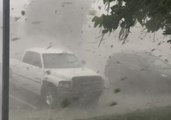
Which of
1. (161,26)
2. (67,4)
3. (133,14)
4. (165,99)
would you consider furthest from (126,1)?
(165,99)

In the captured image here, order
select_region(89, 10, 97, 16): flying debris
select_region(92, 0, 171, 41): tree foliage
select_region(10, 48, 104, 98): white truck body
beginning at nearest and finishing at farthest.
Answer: select_region(92, 0, 171, 41): tree foliage → select_region(10, 48, 104, 98): white truck body → select_region(89, 10, 97, 16): flying debris

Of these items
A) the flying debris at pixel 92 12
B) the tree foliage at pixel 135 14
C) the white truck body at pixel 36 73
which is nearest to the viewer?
the tree foliage at pixel 135 14

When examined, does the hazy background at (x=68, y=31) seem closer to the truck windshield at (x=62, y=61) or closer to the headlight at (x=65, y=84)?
the truck windshield at (x=62, y=61)

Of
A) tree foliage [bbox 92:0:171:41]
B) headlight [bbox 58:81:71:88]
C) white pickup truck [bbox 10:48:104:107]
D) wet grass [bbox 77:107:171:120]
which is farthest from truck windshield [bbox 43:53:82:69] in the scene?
wet grass [bbox 77:107:171:120]

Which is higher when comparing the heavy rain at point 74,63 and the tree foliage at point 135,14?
the tree foliage at point 135,14

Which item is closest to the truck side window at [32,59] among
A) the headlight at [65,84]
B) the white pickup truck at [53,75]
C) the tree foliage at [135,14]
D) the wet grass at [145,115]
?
the white pickup truck at [53,75]

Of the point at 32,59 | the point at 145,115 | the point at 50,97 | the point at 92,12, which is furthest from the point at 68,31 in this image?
the point at 145,115

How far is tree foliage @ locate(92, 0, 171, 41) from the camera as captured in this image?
3.00 meters

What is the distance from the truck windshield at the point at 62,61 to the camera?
347 centimetres

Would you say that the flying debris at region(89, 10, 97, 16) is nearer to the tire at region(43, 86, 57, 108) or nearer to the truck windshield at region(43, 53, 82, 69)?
the truck windshield at region(43, 53, 82, 69)

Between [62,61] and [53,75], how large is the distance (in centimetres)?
18

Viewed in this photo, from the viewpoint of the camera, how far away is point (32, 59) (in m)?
3.45

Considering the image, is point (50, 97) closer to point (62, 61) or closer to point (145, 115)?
point (62, 61)

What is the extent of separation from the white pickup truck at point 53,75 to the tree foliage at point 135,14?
53 centimetres
